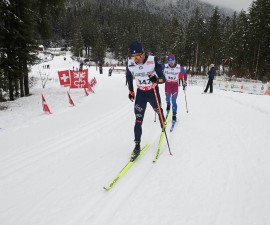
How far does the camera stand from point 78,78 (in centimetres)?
1722

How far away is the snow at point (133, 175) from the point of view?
3.69 meters

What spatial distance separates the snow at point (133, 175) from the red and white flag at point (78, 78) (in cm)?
834

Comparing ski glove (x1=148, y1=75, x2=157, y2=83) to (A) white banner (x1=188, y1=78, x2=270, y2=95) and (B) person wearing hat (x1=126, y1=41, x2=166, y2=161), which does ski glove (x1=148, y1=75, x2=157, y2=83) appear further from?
(A) white banner (x1=188, y1=78, x2=270, y2=95)

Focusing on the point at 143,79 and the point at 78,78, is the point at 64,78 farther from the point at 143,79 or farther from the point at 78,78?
the point at 143,79

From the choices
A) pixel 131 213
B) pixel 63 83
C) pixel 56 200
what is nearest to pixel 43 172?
pixel 56 200

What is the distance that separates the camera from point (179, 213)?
3662 millimetres

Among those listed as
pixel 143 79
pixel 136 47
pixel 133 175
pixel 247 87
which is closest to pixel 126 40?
pixel 247 87

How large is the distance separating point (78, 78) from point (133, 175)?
13.3 metres

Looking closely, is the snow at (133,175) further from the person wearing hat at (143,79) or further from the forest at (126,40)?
the forest at (126,40)

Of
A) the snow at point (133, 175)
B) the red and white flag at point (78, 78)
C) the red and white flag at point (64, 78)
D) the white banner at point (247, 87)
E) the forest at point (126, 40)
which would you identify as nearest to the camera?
the snow at point (133, 175)

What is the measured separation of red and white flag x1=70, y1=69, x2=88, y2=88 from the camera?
17156mm

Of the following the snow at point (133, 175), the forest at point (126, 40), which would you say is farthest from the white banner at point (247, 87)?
the snow at point (133, 175)

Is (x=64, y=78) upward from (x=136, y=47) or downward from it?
downward

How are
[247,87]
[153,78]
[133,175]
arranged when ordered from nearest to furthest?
[133,175] < [153,78] < [247,87]
